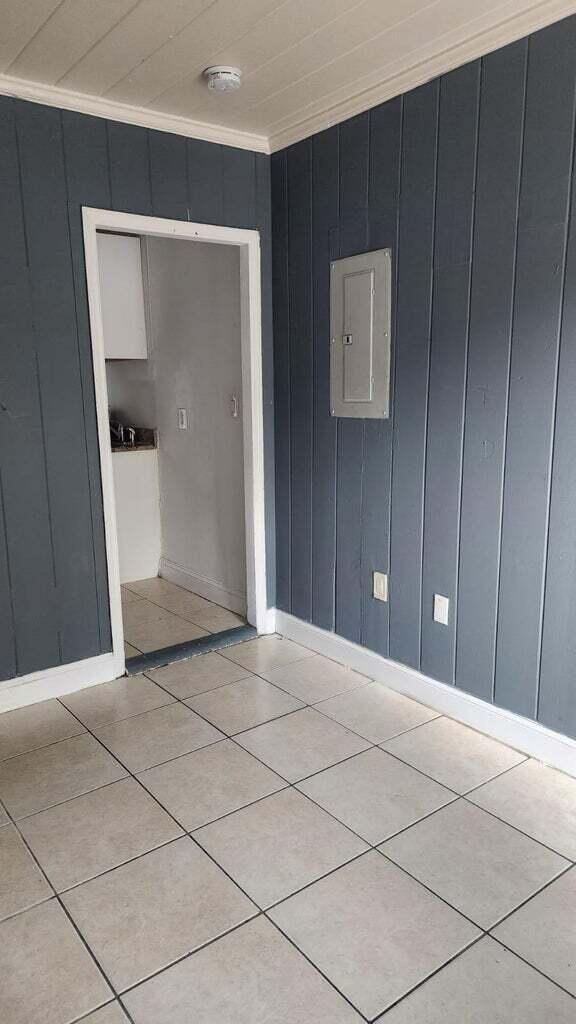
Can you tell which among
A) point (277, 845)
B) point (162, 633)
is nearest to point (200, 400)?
point (162, 633)

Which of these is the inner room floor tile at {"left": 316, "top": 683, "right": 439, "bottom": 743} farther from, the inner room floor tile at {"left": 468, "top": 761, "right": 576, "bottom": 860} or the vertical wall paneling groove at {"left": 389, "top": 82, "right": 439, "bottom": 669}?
the inner room floor tile at {"left": 468, "top": 761, "right": 576, "bottom": 860}

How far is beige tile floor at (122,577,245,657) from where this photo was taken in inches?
134

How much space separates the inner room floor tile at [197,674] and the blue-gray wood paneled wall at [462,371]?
0.54 meters

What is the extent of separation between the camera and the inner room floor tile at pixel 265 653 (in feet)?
10.1

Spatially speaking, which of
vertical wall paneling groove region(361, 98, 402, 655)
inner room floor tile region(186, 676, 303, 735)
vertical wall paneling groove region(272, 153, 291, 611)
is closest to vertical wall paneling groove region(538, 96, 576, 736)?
vertical wall paneling groove region(361, 98, 402, 655)

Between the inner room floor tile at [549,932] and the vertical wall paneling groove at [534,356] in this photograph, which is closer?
the inner room floor tile at [549,932]

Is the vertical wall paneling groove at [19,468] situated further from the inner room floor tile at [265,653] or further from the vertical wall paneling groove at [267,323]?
the vertical wall paneling groove at [267,323]

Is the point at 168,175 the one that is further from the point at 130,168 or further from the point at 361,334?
the point at 361,334

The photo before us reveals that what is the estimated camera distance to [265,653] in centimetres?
322

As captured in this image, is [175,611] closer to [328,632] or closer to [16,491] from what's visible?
[328,632]

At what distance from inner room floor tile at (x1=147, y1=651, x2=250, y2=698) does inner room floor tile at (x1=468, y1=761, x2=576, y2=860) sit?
1214 millimetres

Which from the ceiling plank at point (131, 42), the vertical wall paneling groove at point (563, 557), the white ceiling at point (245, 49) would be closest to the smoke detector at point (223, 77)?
the white ceiling at point (245, 49)

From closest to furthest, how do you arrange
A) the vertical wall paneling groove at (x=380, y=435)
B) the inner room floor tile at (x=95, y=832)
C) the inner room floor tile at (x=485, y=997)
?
1. the inner room floor tile at (x=485, y=997)
2. the inner room floor tile at (x=95, y=832)
3. the vertical wall paneling groove at (x=380, y=435)

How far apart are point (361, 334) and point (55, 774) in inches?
77.9
